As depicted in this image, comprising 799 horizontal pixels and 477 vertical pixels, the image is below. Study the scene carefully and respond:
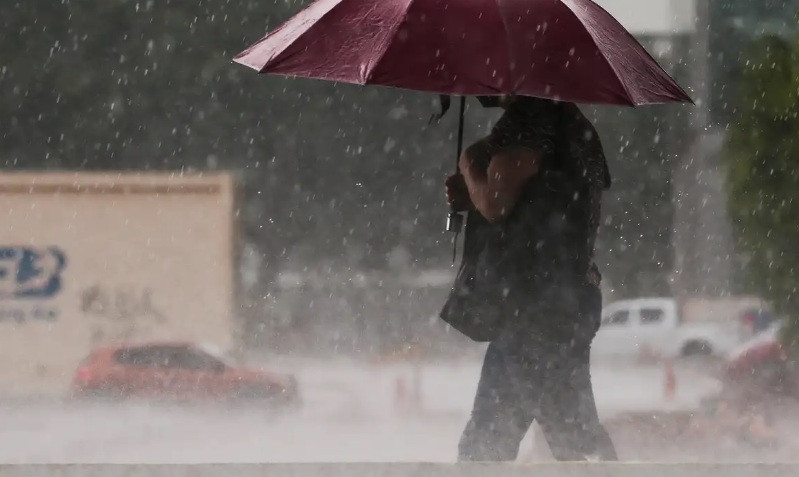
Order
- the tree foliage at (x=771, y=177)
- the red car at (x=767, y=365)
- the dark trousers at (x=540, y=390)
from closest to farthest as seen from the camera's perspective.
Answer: the dark trousers at (x=540, y=390) < the tree foliage at (x=771, y=177) < the red car at (x=767, y=365)

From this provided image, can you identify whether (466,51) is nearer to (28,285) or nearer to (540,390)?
(540,390)

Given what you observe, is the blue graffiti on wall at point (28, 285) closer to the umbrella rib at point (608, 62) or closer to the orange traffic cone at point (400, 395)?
the orange traffic cone at point (400, 395)

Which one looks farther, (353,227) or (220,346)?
(353,227)

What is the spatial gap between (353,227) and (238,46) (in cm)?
214

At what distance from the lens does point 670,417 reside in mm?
9352

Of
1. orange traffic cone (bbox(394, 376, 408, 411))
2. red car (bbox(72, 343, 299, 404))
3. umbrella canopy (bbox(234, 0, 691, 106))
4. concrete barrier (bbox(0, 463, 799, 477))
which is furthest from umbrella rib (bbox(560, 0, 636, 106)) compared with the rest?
red car (bbox(72, 343, 299, 404))

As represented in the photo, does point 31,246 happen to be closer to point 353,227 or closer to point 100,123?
point 100,123

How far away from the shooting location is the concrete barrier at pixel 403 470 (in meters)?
2.43

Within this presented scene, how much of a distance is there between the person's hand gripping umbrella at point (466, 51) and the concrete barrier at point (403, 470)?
1.01 meters

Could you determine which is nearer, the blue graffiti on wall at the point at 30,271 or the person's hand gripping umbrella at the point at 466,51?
the person's hand gripping umbrella at the point at 466,51

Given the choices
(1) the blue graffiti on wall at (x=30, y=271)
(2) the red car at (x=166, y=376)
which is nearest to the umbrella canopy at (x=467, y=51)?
(2) the red car at (x=166, y=376)

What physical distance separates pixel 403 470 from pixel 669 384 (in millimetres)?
8195

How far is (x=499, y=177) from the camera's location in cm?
333

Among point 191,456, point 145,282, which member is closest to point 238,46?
point 145,282
